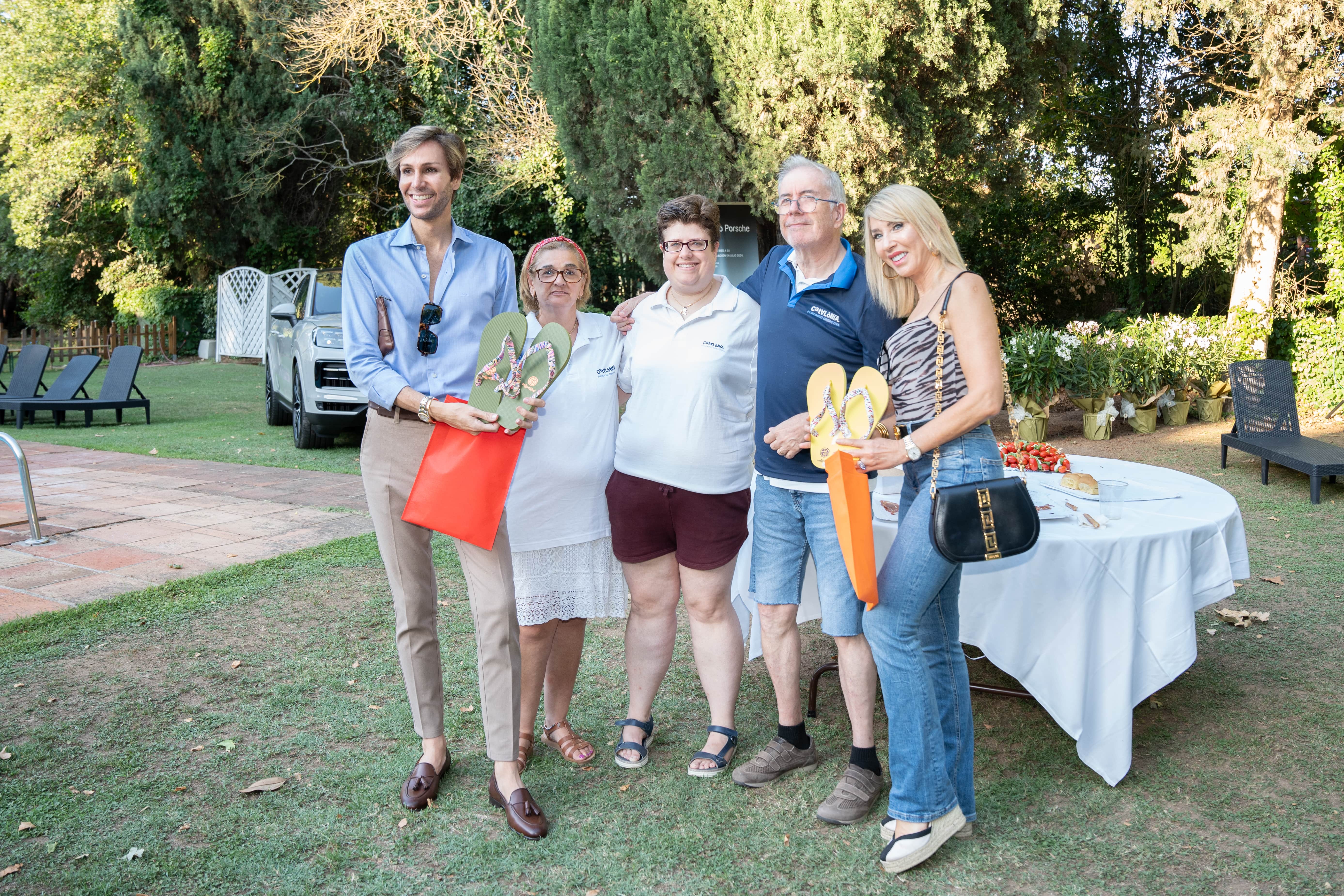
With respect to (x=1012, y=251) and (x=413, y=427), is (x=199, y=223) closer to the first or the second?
(x=1012, y=251)

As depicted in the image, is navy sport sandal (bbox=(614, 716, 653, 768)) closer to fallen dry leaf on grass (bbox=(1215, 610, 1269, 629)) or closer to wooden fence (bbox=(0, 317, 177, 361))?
fallen dry leaf on grass (bbox=(1215, 610, 1269, 629))

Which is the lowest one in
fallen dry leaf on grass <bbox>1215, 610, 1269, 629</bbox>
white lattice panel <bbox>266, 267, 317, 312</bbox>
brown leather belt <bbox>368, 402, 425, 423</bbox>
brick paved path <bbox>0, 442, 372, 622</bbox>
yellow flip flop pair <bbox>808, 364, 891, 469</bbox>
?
brick paved path <bbox>0, 442, 372, 622</bbox>

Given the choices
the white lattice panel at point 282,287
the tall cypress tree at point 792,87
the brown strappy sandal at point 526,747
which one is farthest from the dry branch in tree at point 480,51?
the brown strappy sandal at point 526,747

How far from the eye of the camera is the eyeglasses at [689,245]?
2.94m

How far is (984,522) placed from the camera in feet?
7.80

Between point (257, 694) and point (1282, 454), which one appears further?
point (1282, 454)

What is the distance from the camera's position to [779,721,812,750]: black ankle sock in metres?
3.17

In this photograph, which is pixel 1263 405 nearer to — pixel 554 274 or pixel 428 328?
pixel 554 274

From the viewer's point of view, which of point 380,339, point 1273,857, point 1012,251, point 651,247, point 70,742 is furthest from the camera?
point 1012,251

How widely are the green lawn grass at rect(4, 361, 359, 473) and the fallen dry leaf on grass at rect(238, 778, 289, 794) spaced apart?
19.5 feet

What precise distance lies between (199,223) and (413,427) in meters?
24.3

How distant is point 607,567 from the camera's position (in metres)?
3.20

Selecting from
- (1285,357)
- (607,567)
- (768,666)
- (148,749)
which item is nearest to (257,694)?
(148,749)

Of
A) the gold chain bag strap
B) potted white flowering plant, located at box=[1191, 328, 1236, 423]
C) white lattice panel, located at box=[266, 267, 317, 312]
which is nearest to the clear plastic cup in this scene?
the gold chain bag strap
